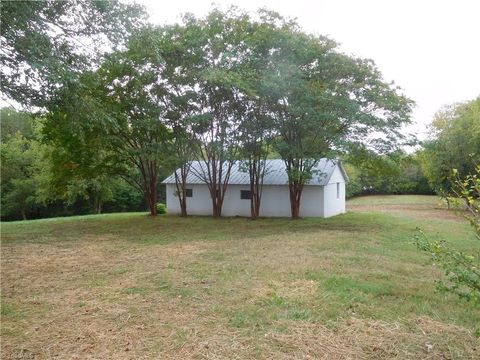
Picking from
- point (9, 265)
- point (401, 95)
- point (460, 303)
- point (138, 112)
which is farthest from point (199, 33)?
point (460, 303)

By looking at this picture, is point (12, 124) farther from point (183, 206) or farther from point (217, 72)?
point (217, 72)

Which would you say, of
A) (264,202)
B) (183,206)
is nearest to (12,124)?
(183,206)

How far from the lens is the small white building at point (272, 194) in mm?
19625

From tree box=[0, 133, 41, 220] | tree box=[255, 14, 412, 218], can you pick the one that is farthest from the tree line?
tree box=[0, 133, 41, 220]

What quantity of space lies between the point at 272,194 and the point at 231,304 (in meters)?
15.0

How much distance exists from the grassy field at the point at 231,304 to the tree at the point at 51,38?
12.1ft

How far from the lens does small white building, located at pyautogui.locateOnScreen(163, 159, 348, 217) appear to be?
773 inches

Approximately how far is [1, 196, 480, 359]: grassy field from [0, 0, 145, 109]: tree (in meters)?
3.69

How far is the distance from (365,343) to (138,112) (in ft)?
44.9

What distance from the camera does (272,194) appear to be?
20312 millimetres

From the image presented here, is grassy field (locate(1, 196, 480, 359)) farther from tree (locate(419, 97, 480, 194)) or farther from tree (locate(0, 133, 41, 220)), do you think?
tree (locate(0, 133, 41, 220))

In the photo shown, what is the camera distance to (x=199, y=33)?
48.2 feet

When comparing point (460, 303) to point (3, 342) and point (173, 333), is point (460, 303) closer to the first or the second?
point (173, 333)

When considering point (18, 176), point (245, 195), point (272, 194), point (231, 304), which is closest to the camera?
point (231, 304)
